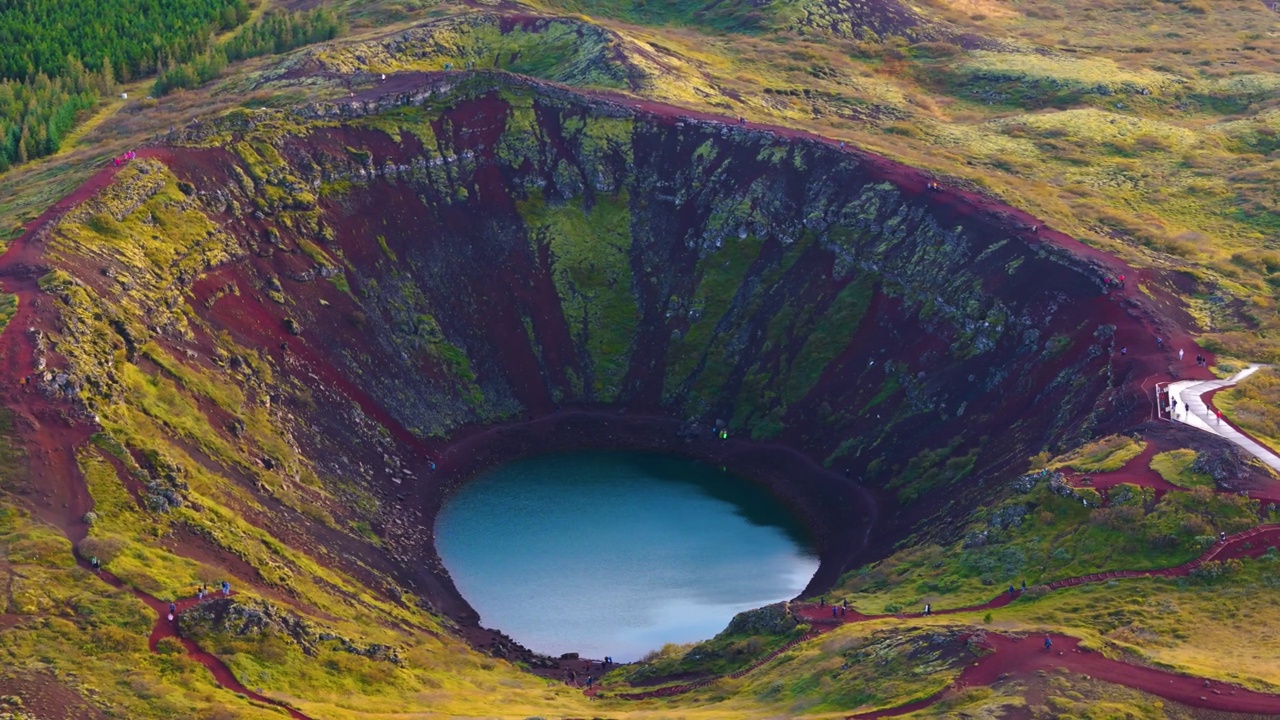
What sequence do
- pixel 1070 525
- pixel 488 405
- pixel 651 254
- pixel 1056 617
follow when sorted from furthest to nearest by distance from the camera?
1. pixel 651 254
2. pixel 488 405
3. pixel 1070 525
4. pixel 1056 617

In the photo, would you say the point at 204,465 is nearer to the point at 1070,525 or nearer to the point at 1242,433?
the point at 1070,525

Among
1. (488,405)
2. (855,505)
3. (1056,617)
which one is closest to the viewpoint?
(1056,617)

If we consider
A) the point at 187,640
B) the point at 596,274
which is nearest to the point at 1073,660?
the point at 187,640

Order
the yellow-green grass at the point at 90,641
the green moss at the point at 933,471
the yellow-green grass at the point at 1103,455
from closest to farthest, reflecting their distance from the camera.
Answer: the yellow-green grass at the point at 90,641 < the yellow-green grass at the point at 1103,455 < the green moss at the point at 933,471

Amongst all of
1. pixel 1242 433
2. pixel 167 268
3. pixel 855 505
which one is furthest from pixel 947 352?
pixel 167 268

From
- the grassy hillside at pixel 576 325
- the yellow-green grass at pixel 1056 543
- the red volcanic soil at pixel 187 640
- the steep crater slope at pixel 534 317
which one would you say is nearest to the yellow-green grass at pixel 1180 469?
the grassy hillside at pixel 576 325

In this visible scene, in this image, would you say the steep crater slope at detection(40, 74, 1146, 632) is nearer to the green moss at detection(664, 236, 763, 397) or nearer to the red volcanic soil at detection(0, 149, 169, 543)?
the green moss at detection(664, 236, 763, 397)

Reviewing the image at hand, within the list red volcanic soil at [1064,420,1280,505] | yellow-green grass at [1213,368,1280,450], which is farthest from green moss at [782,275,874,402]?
red volcanic soil at [1064,420,1280,505]

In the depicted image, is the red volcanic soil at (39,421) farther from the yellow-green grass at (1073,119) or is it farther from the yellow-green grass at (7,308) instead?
the yellow-green grass at (1073,119)
